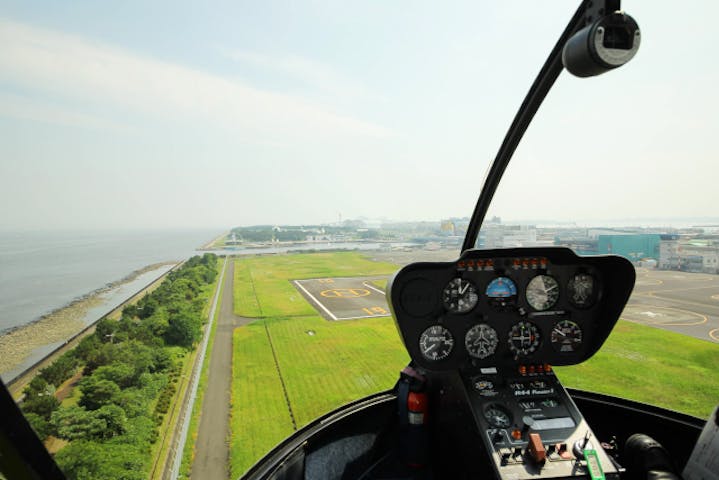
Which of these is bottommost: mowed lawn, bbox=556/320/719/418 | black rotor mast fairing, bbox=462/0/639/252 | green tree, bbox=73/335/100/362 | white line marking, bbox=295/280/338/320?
white line marking, bbox=295/280/338/320

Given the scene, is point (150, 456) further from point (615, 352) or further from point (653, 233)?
point (653, 233)

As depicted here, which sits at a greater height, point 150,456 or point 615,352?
point 615,352

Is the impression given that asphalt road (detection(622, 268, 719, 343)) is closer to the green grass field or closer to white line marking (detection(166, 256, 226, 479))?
the green grass field

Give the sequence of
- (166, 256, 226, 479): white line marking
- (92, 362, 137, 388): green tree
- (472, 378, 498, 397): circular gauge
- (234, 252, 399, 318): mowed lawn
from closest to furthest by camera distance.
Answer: (472, 378, 498, 397): circular gauge → (166, 256, 226, 479): white line marking → (92, 362, 137, 388): green tree → (234, 252, 399, 318): mowed lawn

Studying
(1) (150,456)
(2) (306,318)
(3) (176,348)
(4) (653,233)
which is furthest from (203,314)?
(4) (653,233)

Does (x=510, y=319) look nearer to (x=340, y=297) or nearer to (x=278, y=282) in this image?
(x=340, y=297)

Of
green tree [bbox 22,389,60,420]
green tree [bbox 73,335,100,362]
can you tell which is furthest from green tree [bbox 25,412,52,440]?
green tree [bbox 73,335,100,362]

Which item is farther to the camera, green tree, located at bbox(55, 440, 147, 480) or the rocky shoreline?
green tree, located at bbox(55, 440, 147, 480)
